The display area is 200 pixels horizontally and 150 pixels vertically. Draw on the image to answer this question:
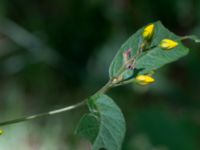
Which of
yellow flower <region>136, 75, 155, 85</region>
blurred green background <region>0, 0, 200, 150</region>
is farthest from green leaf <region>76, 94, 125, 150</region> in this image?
blurred green background <region>0, 0, 200, 150</region>

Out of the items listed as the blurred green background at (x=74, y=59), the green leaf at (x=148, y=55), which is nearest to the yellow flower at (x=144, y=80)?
the green leaf at (x=148, y=55)

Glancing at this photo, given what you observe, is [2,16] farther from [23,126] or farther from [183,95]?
[183,95]

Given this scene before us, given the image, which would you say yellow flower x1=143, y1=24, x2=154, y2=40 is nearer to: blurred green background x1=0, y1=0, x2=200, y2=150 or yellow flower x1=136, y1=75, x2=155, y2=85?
yellow flower x1=136, y1=75, x2=155, y2=85

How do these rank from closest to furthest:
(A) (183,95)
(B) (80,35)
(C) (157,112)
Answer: (C) (157,112) → (A) (183,95) → (B) (80,35)

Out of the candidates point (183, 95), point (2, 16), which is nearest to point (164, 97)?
point (183, 95)

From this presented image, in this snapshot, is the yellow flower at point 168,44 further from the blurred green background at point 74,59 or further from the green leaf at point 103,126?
the blurred green background at point 74,59

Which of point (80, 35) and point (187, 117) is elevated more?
point (80, 35)
